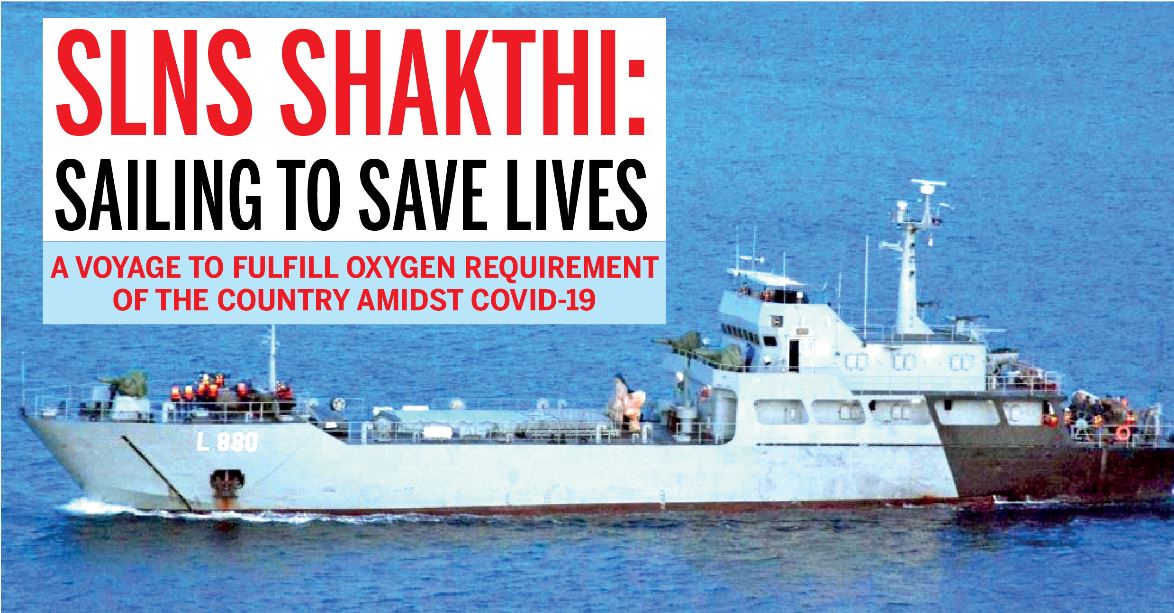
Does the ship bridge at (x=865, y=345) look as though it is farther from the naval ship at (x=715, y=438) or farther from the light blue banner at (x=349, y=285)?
the light blue banner at (x=349, y=285)

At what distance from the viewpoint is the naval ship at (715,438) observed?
61094mm

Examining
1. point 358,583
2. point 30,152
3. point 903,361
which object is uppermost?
point 30,152

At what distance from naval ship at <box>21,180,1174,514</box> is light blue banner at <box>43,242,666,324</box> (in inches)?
635

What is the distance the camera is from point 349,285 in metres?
82.9

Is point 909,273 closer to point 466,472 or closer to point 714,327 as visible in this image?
point 466,472

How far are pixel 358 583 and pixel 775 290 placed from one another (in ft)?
43.6

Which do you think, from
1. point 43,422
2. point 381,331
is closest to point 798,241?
point 381,331

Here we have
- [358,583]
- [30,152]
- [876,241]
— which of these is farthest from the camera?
[30,152]

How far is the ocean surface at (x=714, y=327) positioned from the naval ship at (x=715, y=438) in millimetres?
690

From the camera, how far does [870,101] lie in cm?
11944

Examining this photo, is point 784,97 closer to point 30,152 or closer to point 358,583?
point 30,152

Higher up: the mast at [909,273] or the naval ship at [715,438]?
the mast at [909,273]

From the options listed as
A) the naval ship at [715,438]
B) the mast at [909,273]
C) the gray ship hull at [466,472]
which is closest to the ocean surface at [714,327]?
the gray ship hull at [466,472]

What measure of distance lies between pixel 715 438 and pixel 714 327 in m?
18.7
